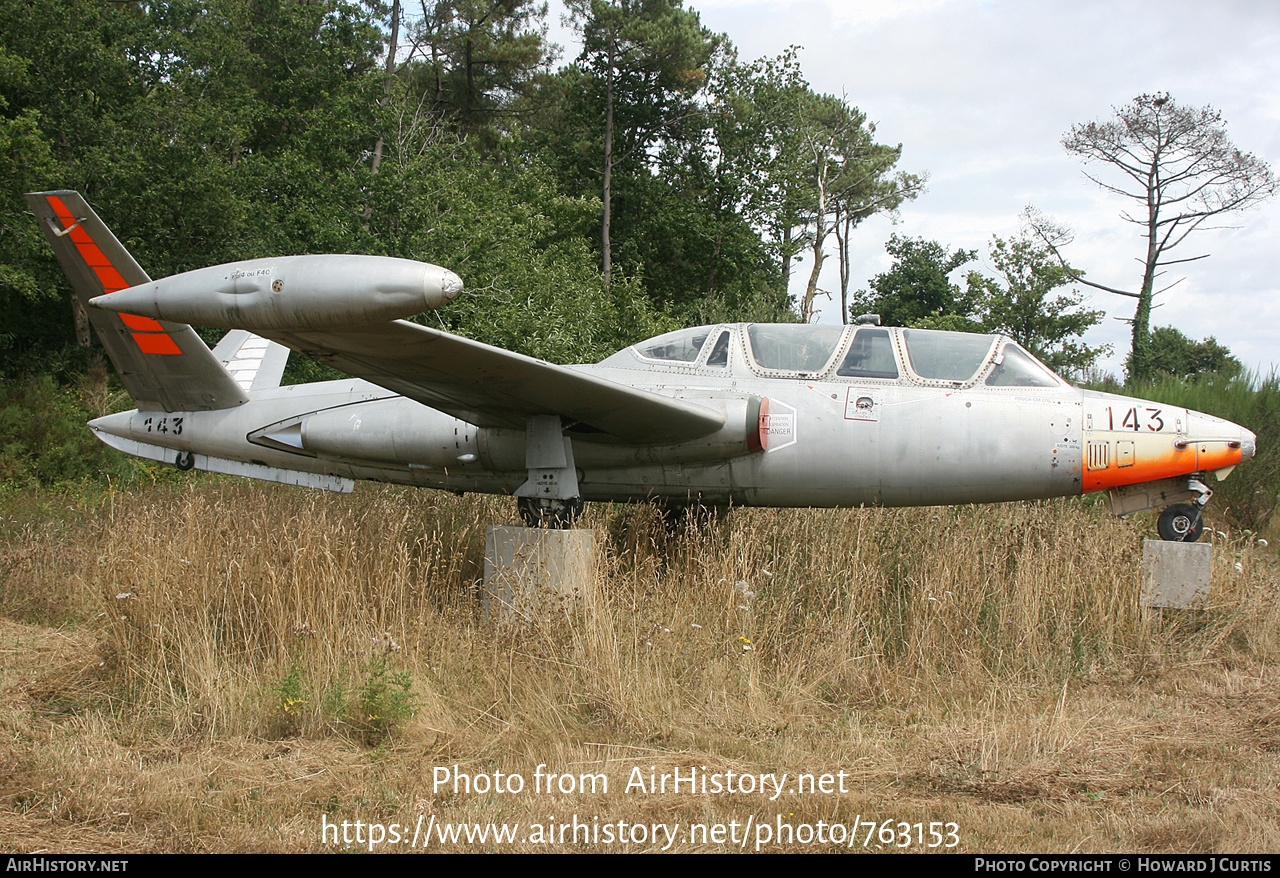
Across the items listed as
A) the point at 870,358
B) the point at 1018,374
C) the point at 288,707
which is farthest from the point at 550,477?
the point at 1018,374

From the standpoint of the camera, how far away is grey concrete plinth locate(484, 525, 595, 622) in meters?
6.04

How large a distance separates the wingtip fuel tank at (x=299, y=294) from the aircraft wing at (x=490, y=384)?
28 centimetres

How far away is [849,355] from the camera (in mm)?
7547

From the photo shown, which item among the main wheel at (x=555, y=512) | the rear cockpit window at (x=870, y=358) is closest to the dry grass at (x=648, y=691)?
the main wheel at (x=555, y=512)

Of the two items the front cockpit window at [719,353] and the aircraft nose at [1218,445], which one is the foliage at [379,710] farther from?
the aircraft nose at [1218,445]

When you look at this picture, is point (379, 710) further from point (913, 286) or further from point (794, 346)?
point (913, 286)

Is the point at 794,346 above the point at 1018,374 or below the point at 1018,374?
above

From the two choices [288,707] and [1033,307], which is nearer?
[288,707]

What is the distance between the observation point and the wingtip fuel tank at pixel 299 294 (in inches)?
173

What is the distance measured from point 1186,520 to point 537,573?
5.26 m

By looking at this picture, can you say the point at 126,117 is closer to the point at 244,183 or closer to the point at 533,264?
the point at 244,183

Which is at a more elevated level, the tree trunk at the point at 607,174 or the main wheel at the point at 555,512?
the tree trunk at the point at 607,174

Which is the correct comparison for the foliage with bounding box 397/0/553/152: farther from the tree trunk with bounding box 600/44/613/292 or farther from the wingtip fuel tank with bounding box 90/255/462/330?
the wingtip fuel tank with bounding box 90/255/462/330

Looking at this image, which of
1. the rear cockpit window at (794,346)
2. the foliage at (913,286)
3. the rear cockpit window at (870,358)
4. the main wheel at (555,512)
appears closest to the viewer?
the main wheel at (555,512)
